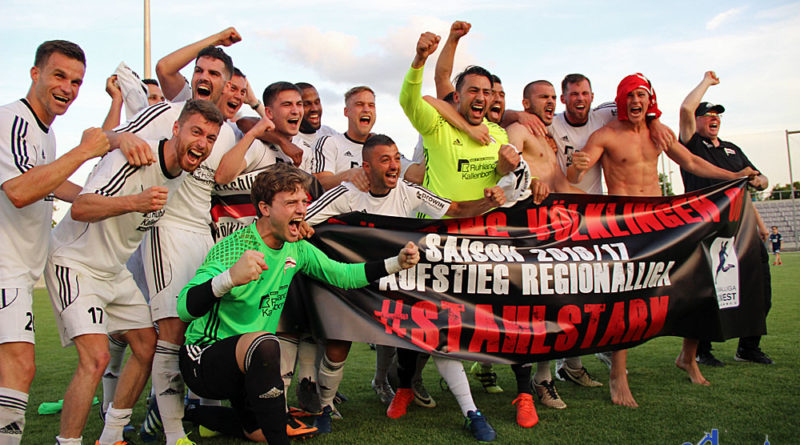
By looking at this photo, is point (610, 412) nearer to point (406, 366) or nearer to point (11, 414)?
point (406, 366)

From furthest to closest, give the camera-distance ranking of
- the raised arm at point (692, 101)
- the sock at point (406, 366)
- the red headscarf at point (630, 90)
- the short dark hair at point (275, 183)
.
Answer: the raised arm at point (692, 101) < the red headscarf at point (630, 90) < the sock at point (406, 366) < the short dark hair at point (275, 183)

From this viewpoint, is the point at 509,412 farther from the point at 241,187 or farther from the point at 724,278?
the point at 241,187

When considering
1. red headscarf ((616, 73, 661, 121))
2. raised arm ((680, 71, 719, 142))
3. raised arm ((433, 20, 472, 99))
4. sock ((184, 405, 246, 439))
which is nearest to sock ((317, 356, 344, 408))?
sock ((184, 405, 246, 439))

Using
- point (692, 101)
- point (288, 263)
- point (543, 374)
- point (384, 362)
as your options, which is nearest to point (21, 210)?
point (288, 263)

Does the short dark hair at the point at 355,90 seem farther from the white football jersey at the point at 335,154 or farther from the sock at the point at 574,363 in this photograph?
the sock at the point at 574,363

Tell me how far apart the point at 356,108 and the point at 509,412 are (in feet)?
11.0

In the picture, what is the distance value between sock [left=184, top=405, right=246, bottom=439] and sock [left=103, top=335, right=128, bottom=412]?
1065mm

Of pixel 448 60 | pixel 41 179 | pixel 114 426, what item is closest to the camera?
pixel 41 179

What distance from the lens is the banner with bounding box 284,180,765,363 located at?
4.48m

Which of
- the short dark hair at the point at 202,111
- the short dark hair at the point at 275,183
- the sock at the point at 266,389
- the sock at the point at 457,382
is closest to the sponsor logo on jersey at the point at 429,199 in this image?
the sock at the point at 457,382

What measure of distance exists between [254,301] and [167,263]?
87cm

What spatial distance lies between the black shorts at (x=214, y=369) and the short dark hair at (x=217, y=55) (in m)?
2.31

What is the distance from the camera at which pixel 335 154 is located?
5.92 m

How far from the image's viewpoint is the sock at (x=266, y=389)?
3.25 metres
